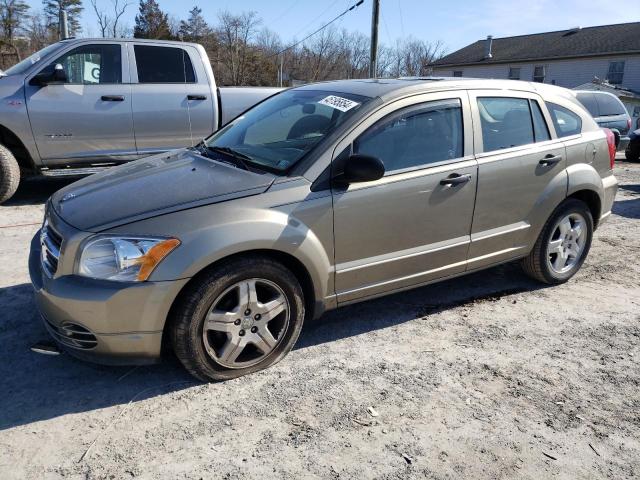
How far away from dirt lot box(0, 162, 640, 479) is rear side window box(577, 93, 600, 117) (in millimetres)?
11242

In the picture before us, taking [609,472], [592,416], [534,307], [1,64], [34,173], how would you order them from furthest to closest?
[1,64] → [34,173] → [534,307] → [592,416] → [609,472]

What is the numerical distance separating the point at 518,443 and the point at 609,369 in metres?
1.15

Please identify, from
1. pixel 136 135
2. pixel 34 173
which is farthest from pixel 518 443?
pixel 34 173

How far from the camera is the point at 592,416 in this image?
9.41 ft

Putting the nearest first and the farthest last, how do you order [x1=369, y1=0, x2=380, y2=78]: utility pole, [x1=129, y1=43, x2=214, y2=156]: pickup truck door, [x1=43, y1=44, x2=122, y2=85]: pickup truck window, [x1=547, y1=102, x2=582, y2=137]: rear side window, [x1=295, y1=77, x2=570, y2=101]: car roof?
[x1=295, y1=77, x2=570, y2=101]: car roof
[x1=547, y1=102, x2=582, y2=137]: rear side window
[x1=43, y1=44, x2=122, y2=85]: pickup truck window
[x1=129, y1=43, x2=214, y2=156]: pickup truck door
[x1=369, y1=0, x2=380, y2=78]: utility pole

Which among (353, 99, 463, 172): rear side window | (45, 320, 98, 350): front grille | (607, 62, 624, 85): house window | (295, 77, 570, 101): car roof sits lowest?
(45, 320, 98, 350): front grille

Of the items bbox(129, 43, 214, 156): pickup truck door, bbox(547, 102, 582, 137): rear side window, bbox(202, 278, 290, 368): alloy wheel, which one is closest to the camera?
bbox(202, 278, 290, 368): alloy wheel

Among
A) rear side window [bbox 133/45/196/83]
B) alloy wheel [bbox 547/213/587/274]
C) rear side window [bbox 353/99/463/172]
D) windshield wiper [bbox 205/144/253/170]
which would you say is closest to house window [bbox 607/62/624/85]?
rear side window [bbox 133/45/196/83]

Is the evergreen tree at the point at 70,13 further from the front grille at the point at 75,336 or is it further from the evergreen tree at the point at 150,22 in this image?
the front grille at the point at 75,336

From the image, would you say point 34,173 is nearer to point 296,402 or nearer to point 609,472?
point 296,402

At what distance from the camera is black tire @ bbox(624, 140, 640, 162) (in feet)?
43.6

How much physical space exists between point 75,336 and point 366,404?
164 cm

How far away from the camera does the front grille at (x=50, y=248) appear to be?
2.86 m

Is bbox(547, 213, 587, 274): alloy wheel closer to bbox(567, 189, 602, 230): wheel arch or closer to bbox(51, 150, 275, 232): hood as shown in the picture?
bbox(567, 189, 602, 230): wheel arch
